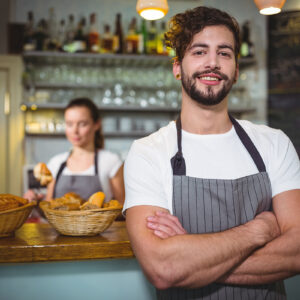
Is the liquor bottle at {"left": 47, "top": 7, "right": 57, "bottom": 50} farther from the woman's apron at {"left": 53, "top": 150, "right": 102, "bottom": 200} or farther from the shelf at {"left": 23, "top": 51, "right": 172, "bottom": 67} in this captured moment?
the woman's apron at {"left": 53, "top": 150, "right": 102, "bottom": 200}

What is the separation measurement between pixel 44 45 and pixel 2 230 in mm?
2674

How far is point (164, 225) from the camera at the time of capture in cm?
107

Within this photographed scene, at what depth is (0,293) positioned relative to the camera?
1343mm

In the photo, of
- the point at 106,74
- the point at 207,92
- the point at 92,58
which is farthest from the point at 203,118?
the point at 106,74

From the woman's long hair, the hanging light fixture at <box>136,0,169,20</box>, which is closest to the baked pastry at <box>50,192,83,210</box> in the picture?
the hanging light fixture at <box>136,0,169,20</box>

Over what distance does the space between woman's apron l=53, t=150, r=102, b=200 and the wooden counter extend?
1116mm

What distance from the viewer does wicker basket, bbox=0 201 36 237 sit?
129 centimetres

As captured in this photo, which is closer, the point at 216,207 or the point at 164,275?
the point at 164,275

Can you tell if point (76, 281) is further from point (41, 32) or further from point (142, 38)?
point (41, 32)

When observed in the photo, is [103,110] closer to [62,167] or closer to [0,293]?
[62,167]

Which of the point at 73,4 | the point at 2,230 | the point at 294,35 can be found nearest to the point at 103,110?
the point at 73,4

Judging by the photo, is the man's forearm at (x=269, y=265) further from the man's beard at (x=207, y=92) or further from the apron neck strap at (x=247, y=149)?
the man's beard at (x=207, y=92)

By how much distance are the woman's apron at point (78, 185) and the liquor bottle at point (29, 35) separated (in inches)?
61.9

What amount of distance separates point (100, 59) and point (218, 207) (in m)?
2.76
